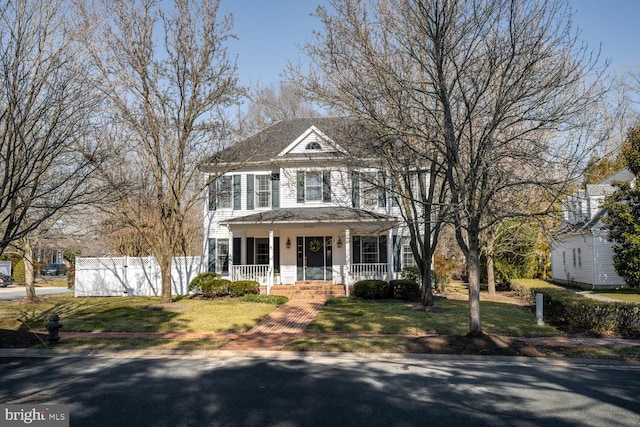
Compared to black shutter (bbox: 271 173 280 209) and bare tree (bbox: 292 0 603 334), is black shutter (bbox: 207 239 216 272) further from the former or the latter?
bare tree (bbox: 292 0 603 334)

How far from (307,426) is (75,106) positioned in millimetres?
11450

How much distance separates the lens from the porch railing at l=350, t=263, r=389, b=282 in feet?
76.3

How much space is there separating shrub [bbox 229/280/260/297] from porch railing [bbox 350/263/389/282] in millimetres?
4609

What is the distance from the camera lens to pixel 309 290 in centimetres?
2281

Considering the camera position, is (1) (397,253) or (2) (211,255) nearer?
(1) (397,253)

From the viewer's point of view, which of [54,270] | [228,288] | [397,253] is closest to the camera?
[228,288]

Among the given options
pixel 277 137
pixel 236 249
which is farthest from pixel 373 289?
pixel 277 137

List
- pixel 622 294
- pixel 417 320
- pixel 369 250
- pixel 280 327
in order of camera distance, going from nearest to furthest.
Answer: pixel 280 327 → pixel 417 320 → pixel 622 294 → pixel 369 250

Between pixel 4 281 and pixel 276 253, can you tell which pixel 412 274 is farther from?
pixel 4 281

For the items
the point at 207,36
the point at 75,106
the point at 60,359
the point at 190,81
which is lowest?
the point at 60,359

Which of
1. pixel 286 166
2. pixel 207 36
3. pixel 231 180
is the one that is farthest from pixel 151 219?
pixel 207 36

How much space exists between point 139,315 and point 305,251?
9296 mm

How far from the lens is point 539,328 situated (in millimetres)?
13984

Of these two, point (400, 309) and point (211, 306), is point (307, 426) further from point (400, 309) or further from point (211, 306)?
point (211, 306)
